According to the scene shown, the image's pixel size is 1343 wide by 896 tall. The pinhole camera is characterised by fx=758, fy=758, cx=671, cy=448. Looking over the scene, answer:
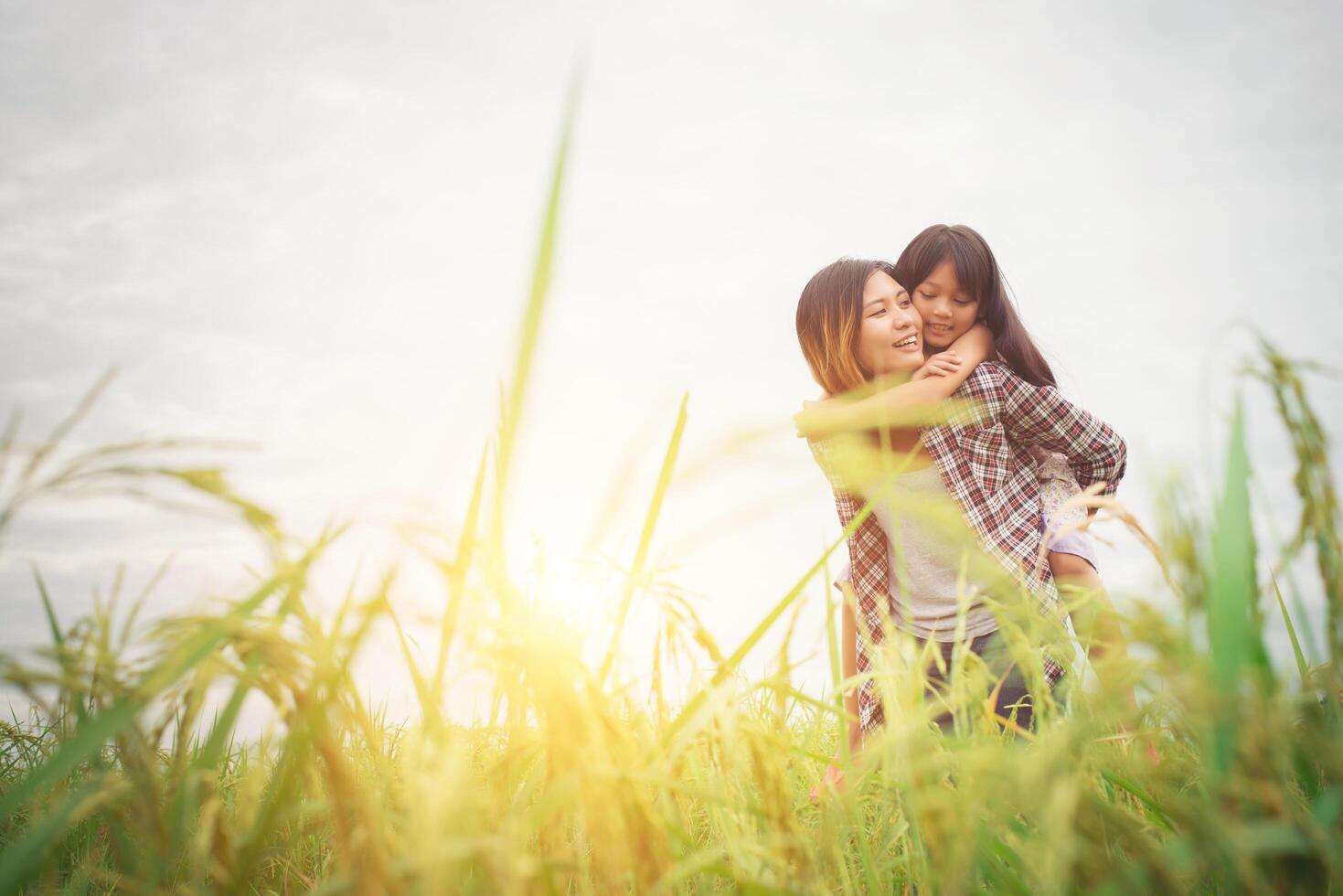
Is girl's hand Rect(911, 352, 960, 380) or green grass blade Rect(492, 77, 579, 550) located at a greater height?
girl's hand Rect(911, 352, 960, 380)

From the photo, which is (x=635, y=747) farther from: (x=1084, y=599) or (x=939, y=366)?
(x=939, y=366)

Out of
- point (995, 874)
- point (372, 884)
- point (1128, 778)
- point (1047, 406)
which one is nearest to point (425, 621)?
point (372, 884)

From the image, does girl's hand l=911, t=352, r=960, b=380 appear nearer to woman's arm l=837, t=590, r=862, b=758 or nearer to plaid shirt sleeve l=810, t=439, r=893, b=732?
plaid shirt sleeve l=810, t=439, r=893, b=732

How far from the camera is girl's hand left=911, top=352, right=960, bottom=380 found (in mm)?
3109

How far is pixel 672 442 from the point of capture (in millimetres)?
847

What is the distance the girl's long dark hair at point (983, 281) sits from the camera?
3572 mm

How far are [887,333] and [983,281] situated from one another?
772 millimetres

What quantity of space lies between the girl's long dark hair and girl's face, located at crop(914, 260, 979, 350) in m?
0.03

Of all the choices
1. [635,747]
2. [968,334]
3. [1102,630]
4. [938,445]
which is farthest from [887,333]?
[635,747]

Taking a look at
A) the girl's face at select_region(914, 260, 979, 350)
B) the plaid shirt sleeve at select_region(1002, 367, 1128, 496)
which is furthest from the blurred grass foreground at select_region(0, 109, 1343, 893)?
the girl's face at select_region(914, 260, 979, 350)

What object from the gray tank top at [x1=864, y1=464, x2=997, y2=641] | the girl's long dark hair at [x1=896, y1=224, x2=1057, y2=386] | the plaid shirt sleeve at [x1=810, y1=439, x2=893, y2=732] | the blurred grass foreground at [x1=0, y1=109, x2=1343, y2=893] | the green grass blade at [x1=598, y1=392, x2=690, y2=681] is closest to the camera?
the blurred grass foreground at [x1=0, y1=109, x2=1343, y2=893]

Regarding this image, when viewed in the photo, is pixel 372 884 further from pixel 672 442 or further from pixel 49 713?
pixel 672 442

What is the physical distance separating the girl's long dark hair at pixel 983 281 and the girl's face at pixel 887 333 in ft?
1.32

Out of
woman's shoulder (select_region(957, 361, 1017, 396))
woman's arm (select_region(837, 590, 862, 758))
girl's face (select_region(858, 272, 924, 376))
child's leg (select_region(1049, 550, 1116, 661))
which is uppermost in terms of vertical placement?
girl's face (select_region(858, 272, 924, 376))
